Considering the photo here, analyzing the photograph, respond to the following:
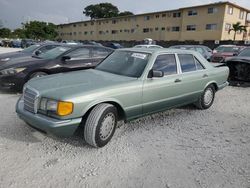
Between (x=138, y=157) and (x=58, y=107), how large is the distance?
4.28ft

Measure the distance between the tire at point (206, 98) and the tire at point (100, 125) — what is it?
258cm

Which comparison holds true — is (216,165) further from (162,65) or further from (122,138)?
(162,65)

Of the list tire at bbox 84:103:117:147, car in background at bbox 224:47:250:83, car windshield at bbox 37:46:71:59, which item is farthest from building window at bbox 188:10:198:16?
tire at bbox 84:103:117:147

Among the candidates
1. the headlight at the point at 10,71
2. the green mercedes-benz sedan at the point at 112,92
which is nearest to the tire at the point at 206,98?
the green mercedes-benz sedan at the point at 112,92

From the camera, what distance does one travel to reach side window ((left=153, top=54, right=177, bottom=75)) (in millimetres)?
4195

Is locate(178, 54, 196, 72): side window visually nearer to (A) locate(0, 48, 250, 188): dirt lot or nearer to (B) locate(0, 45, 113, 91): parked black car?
(A) locate(0, 48, 250, 188): dirt lot

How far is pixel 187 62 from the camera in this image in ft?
15.8

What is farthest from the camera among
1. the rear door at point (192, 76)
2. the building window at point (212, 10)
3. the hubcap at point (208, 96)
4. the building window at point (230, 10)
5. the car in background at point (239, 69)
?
the building window at point (212, 10)

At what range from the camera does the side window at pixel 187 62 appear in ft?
15.3

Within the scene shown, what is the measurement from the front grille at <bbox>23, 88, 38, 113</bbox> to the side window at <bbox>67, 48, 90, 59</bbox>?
3.69m

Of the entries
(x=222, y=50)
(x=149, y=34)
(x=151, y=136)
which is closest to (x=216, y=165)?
(x=151, y=136)

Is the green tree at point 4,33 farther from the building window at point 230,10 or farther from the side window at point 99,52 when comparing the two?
the side window at point 99,52

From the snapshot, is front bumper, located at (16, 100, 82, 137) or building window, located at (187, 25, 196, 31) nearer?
front bumper, located at (16, 100, 82, 137)

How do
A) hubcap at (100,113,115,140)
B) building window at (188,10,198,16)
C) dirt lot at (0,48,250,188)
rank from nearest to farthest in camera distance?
dirt lot at (0,48,250,188), hubcap at (100,113,115,140), building window at (188,10,198,16)
